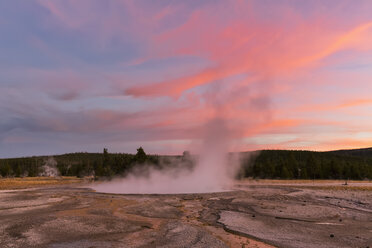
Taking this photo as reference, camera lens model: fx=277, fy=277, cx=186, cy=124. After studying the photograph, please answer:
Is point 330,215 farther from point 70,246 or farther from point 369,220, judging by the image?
point 70,246

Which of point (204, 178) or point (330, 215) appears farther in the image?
point (204, 178)

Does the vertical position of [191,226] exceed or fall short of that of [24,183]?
it exceeds it

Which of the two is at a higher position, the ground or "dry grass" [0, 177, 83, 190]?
the ground

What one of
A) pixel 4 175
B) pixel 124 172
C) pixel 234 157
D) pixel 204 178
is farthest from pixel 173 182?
pixel 4 175

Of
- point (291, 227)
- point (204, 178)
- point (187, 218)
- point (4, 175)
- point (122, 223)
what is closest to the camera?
point (291, 227)

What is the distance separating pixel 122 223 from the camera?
70.3 ft

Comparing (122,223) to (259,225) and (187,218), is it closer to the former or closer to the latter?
(187,218)

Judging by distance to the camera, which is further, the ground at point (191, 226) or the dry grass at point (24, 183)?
the dry grass at point (24, 183)

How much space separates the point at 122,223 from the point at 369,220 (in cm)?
2003

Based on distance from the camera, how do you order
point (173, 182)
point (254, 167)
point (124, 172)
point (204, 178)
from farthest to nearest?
point (254, 167) < point (124, 172) < point (204, 178) < point (173, 182)

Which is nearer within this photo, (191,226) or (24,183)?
(191,226)

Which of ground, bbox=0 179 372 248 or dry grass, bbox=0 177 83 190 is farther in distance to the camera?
dry grass, bbox=0 177 83 190

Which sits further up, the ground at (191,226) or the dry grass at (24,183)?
the ground at (191,226)

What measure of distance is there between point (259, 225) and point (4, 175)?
140 metres
